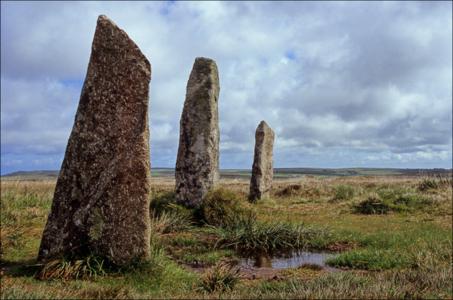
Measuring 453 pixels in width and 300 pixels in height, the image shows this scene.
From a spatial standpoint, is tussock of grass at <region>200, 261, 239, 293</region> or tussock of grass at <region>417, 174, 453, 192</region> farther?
tussock of grass at <region>417, 174, 453, 192</region>

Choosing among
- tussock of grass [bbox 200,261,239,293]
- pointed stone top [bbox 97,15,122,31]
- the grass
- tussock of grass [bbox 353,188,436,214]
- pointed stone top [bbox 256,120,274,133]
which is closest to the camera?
the grass

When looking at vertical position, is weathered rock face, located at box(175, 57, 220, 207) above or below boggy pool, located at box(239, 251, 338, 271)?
above

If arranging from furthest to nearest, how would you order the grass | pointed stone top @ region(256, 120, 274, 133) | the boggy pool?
pointed stone top @ region(256, 120, 274, 133), the boggy pool, the grass

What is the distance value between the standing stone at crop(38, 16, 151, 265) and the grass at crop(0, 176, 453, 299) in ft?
1.61

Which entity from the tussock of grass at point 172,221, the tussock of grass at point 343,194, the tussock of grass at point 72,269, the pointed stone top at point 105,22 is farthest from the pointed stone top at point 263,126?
the tussock of grass at point 72,269

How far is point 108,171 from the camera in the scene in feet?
30.2

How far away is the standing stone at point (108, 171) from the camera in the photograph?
920cm

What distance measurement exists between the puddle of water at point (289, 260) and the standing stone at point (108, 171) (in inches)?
114

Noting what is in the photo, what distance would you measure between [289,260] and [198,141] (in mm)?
6777

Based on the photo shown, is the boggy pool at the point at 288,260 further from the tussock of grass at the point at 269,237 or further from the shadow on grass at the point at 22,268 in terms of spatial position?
the shadow on grass at the point at 22,268

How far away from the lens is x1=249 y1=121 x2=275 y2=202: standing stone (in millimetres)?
25062

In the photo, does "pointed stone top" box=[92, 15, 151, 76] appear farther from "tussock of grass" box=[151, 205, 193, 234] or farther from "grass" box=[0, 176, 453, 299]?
"tussock of grass" box=[151, 205, 193, 234]

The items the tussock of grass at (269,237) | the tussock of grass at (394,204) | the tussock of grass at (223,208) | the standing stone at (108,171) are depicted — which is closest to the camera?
the standing stone at (108,171)

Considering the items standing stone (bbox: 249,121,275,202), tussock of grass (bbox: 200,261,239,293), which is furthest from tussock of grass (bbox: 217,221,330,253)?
standing stone (bbox: 249,121,275,202)
